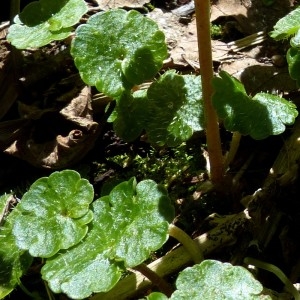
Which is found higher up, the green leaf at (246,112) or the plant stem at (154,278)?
the green leaf at (246,112)

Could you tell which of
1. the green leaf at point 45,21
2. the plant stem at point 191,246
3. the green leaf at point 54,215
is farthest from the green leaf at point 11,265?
the green leaf at point 45,21

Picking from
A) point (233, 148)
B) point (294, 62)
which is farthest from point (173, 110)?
point (294, 62)

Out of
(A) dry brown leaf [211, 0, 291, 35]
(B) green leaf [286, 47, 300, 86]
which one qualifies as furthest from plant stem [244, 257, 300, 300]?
(A) dry brown leaf [211, 0, 291, 35]

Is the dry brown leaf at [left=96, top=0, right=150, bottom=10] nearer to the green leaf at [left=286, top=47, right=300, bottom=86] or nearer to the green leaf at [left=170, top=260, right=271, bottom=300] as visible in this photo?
the green leaf at [left=286, top=47, right=300, bottom=86]

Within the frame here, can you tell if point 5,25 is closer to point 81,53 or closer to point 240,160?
point 81,53

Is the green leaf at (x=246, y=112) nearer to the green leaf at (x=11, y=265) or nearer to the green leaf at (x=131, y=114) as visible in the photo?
the green leaf at (x=131, y=114)

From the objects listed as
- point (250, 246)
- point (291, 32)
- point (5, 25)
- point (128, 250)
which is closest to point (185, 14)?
point (5, 25)
